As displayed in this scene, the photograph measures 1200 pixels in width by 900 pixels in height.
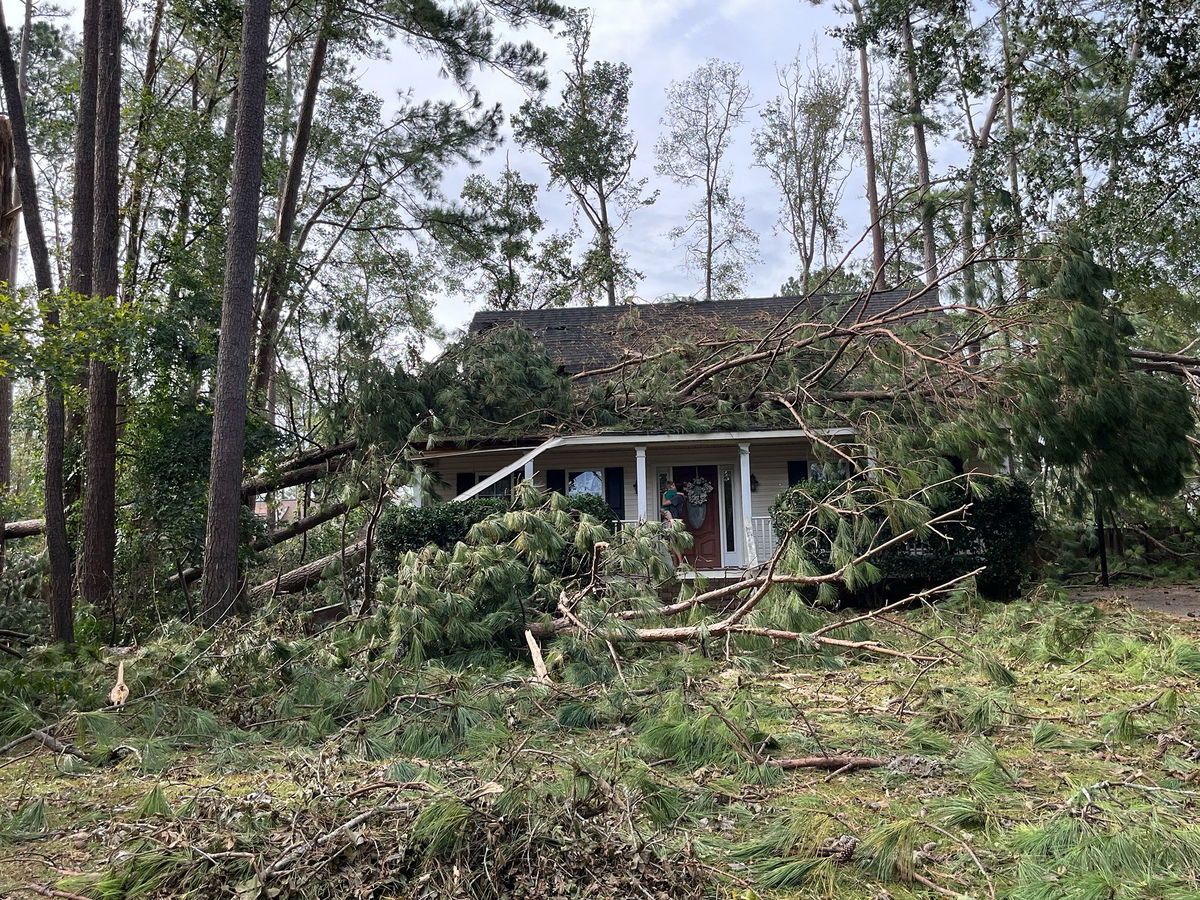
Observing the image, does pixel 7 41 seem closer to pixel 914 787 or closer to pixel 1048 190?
pixel 914 787

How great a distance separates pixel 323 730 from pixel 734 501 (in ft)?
39.2

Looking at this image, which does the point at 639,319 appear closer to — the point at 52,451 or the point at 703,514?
the point at 703,514

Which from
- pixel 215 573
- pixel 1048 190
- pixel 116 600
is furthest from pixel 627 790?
pixel 1048 190

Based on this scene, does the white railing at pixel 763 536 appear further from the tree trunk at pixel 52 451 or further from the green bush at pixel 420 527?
the tree trunk at pixel 52 451

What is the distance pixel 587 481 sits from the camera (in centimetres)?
1698

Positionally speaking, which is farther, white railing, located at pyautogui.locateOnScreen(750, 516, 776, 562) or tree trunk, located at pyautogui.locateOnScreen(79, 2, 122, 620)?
white railing, located at pyautogui.locateOnScreen(750, 516, 776, 562)

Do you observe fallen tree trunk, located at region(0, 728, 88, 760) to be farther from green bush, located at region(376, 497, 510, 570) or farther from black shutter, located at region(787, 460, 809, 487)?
black shutter, located at region(787, 460, 809, 487)

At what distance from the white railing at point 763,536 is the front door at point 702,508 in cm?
212

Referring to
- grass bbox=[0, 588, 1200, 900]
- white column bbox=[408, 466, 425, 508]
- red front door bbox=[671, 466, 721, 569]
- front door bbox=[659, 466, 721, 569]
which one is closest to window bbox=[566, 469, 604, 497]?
front door bbox=[659, 466, 721, 569]

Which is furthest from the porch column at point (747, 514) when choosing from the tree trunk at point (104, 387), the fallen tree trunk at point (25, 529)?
the fallen tree trunk at point (25, 529)

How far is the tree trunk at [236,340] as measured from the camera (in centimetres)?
939

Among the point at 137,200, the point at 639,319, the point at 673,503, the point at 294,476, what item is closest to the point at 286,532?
the point at 294,476

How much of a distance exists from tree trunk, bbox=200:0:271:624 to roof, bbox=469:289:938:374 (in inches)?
236

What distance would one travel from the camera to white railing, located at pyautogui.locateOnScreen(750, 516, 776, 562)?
14.1m
